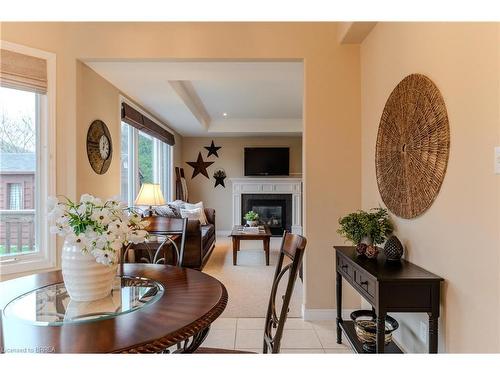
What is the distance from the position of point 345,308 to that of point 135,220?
7.39ft

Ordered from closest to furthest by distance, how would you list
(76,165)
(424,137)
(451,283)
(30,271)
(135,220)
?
(135,220)
(451,283)
(424,137)
(30,271)
(76,165)

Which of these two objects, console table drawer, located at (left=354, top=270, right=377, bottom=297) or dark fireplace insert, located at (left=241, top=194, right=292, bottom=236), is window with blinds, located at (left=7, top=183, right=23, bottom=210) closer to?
console table drawer, located at (left=354, top=270, right=377, bottom=297)

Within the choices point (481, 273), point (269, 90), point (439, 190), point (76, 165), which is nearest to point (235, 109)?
point (269, 90)

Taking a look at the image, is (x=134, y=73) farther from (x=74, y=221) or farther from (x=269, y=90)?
(x=74, y=221)

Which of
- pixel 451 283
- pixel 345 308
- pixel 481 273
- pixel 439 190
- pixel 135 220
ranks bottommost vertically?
pixel 345 308

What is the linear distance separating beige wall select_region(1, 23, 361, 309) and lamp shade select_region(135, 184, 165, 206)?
35.4 inches

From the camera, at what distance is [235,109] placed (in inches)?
239

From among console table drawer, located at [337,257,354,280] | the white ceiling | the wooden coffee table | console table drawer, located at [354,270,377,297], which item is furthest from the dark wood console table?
the wooden coffee table

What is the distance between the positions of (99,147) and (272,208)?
494 centimetres

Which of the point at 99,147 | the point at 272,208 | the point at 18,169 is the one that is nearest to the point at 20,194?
the point at 18,169

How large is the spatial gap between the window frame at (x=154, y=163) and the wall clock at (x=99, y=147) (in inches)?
25.7

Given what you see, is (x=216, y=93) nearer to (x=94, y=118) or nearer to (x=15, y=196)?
(x=94, y=118)

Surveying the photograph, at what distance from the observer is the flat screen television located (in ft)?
24.8

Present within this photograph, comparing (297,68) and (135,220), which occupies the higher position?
(297,68)
